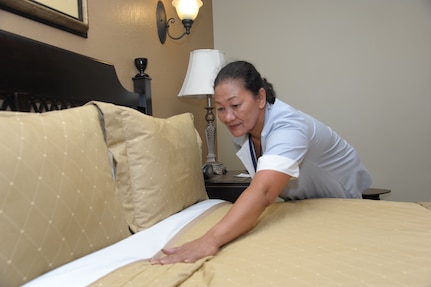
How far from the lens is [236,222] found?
1041 mm

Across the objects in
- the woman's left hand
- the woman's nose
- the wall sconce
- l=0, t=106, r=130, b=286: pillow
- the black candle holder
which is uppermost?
the wall sconce

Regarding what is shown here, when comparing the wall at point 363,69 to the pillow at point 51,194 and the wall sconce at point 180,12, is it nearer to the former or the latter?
the wall sconce at point 180,12

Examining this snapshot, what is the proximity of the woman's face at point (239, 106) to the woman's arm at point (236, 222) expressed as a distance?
30cm

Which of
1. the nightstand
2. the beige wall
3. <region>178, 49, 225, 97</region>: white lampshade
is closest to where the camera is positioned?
the beige wall

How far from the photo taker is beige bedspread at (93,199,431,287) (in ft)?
2.45

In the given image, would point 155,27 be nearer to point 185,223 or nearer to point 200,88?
point 200,88

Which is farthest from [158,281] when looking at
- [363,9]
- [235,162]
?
[363,9]

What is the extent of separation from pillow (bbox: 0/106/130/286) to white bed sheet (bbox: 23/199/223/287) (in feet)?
0.07

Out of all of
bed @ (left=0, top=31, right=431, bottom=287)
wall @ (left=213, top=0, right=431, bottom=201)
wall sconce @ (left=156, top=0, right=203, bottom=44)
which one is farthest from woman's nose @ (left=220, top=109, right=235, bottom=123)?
wall @ (left=213, top=0, right=431, bottom=201)

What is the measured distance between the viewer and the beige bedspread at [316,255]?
0.75 metres

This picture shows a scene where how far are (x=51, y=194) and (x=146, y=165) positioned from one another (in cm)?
44

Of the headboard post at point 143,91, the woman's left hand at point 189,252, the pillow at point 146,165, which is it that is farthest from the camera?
the headboard post at point 143,91

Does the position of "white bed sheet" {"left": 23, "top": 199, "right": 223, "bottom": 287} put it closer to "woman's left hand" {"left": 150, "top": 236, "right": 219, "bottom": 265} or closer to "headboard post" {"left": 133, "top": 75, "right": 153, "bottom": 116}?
"woman's left hand" {"left": 150, "top": 236, "right": 219, "bottom": 265}

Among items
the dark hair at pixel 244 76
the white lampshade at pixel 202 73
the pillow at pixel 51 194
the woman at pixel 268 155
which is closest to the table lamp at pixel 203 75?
the white lampshade at pixel 202 73
